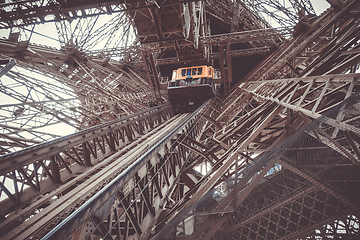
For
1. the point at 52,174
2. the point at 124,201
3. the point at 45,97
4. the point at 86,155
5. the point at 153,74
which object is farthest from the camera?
the point at 153,74


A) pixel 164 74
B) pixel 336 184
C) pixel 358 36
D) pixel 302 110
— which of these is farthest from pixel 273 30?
pixel 164 74

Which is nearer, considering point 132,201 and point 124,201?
point 124,201

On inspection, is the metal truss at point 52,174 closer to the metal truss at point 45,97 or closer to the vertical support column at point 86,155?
the vertical support column at point 86,155

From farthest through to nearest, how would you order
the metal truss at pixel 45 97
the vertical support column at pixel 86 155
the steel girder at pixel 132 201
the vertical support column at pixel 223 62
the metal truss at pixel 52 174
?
the vertical support column at pixel 223 62 < the metal truss at pixel 45 97 < the vertical support column at pixel 86 155 < the metal truss at pixel 52 174 < the steel girder at pixel 132 201

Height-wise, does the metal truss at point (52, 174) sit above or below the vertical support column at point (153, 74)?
below

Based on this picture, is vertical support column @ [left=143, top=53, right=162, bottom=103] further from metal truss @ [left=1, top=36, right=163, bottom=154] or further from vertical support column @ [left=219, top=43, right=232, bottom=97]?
vertical support column @ [left=219, top=43, right=232, bottom=97]

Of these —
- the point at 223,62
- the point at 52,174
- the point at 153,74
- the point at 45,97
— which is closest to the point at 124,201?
the point at 52,174

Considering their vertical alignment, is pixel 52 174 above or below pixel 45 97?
below

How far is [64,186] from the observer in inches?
208

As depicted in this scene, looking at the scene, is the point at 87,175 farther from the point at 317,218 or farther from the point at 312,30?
the point at 312,30

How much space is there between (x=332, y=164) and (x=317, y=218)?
0.78m

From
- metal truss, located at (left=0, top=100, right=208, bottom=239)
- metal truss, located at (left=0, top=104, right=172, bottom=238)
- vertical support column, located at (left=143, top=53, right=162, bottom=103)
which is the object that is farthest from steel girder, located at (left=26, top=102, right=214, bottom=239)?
vertical support column, located at (left=143, top=53, right=162, bottom=103)

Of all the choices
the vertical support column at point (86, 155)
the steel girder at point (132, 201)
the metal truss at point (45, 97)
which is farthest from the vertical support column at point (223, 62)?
the vertical support column at point (86, 155)

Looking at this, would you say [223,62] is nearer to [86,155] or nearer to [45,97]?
[45,97]
